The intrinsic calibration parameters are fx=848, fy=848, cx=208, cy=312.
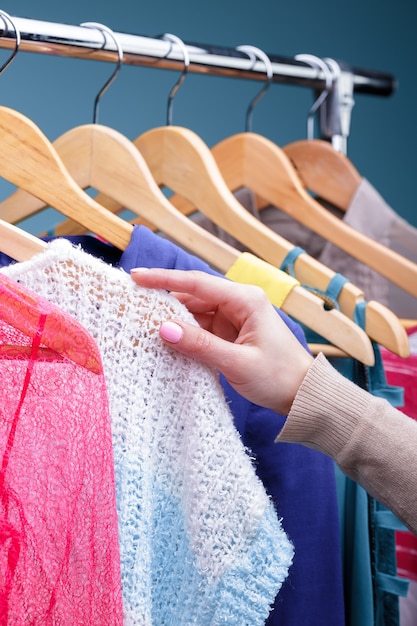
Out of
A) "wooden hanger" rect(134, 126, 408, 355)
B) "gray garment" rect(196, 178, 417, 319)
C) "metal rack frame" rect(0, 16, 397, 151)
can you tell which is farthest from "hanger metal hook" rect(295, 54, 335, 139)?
"wooden hanger" rect(134, 126, 408, 355)

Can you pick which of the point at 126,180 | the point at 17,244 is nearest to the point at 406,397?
the point at 126,180

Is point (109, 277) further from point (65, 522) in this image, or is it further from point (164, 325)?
point (65, 522)

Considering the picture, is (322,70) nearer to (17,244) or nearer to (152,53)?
(152,53)

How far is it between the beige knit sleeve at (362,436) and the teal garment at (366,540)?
0.17m

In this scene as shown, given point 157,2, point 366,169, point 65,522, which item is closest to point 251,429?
point 65,522

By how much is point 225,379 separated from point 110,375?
0.51 feet

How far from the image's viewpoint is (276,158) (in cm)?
111

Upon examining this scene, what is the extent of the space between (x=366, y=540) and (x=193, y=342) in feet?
1.25

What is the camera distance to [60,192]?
2.68 feet

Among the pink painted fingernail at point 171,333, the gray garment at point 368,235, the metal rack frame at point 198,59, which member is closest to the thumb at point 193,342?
the pink painted fingernail at point 171,333

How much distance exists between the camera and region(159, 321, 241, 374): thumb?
65cm

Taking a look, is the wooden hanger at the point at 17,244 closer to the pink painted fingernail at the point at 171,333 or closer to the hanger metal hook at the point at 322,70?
the pink painted fingernail at the point at 171,333

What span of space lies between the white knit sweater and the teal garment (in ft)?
0.95

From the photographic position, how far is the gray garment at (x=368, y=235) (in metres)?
1.18
